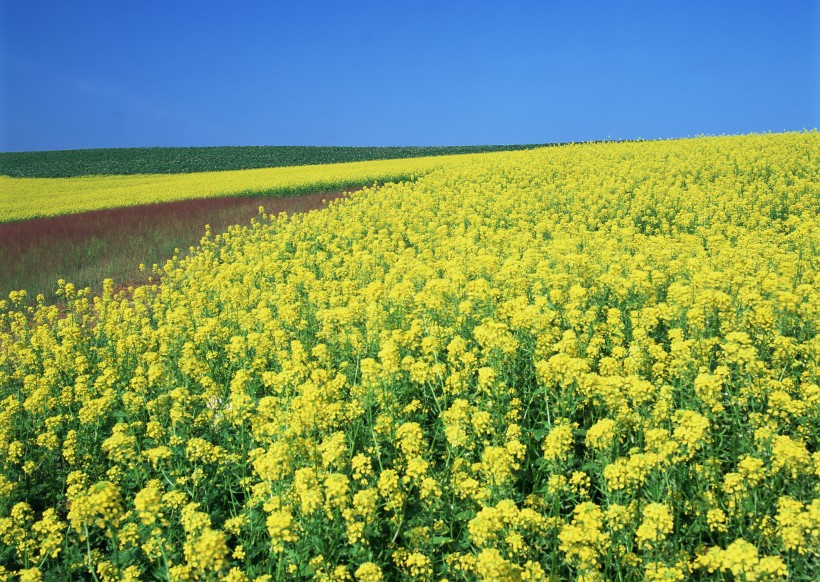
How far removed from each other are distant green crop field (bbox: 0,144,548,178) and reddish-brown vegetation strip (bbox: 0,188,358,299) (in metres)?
37.6

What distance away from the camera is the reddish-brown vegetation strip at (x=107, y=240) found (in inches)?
650

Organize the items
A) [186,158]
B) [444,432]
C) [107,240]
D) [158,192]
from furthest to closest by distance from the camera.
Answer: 1. [186,158]
2. [158,192]
3. [107,240]
4. [444,432]

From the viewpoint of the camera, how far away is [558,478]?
4.08 meters

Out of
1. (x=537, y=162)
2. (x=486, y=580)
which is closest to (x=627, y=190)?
(x=537, y=162)

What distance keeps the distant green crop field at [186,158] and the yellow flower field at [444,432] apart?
56.6 m

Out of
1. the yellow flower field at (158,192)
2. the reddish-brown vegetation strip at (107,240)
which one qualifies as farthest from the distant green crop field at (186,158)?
the reddish-brown vegetation strip at (107,240)

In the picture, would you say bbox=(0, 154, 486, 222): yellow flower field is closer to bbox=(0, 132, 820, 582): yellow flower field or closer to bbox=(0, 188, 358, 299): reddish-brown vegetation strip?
bbox=(0, 188, 358, 299): reddish-brown vegetation strip

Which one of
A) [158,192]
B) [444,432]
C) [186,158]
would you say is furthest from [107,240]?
[186,158]

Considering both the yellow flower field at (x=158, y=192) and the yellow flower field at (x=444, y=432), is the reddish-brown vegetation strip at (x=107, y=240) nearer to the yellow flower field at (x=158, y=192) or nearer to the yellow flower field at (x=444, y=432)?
the yellow flower field at (x=158, y=192)

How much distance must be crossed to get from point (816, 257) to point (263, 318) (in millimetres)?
9129

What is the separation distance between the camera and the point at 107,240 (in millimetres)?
20672

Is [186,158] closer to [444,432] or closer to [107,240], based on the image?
[107,240]

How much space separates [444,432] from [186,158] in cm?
7255

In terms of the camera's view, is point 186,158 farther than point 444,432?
Yes
